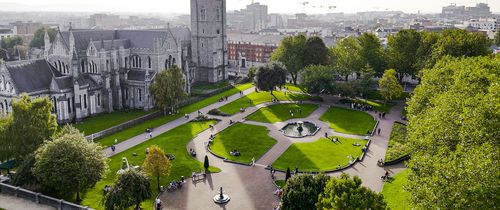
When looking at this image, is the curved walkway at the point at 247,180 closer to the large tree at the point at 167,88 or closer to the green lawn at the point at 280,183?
the green lawn at the point at 280,183

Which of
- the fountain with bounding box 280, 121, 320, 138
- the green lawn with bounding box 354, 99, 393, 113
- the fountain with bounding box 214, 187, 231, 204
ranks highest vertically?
the green lawn with bounding box 354, 99, 393, 113

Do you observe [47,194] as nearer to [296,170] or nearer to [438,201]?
[296,170]

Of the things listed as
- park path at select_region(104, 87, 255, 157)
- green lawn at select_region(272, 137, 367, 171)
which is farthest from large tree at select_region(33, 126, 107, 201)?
green lawn at select_region(272, 137, 367, 171)

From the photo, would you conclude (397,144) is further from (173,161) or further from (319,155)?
(173,161)

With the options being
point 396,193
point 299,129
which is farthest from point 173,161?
point 396,193

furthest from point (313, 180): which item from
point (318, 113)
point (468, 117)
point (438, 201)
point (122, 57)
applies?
point (122, 57)

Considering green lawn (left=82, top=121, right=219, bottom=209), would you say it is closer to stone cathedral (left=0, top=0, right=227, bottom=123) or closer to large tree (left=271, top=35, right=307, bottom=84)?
stone cathedral (left=0, top=0, right=227, bottom=123)
